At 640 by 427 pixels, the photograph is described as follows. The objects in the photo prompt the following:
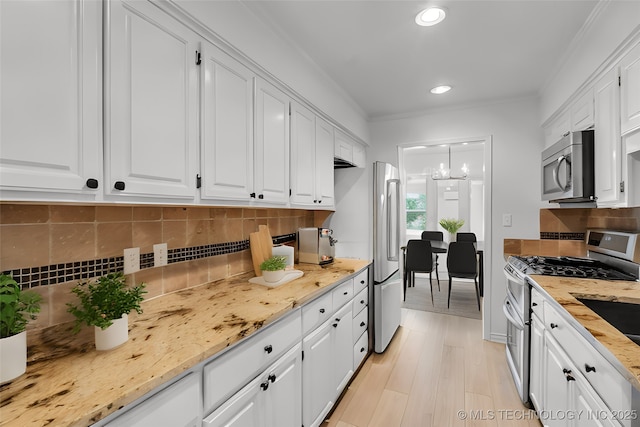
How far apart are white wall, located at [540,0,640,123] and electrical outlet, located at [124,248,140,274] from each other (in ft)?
8.51

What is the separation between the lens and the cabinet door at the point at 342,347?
1.94 metres

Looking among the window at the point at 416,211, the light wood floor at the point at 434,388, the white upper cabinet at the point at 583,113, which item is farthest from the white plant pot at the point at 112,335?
the window at the point at 416,211

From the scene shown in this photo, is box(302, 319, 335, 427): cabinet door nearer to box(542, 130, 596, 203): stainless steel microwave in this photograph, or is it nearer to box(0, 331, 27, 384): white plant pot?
box(0, 331, 27, 384): white plant pot

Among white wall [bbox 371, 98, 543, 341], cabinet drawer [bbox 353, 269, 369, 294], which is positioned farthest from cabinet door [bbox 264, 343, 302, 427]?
white wall [bbox 371, 98, 543, 341]

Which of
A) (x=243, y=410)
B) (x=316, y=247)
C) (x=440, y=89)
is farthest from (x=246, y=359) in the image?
(x=440, y=89)

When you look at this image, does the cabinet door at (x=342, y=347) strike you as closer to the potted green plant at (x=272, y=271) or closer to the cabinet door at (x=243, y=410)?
the potted green plant at (x=272, y=271)

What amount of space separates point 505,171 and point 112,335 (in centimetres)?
345

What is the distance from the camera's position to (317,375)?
5.57 feet

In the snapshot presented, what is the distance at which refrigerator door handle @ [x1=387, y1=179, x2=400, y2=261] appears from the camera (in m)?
2.78

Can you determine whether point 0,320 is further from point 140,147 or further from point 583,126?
point 583,126

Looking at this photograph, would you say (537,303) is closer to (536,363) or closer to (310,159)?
(536,363)

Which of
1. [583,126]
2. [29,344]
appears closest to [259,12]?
[29,344]

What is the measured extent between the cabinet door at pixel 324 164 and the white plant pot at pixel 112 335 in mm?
1694

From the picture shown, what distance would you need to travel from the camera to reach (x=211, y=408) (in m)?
1.00
